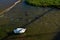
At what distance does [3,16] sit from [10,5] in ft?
5.36

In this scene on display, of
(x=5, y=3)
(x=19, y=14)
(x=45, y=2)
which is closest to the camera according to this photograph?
(x=19, y=14)

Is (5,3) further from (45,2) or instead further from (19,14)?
(45,2)

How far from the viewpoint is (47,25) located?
804cm

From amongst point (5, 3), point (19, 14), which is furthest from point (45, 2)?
point (5, 3)

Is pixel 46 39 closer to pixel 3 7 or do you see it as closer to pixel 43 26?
pixel 43 26

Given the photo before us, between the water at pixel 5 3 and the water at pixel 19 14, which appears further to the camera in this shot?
the water at pixel 5 3

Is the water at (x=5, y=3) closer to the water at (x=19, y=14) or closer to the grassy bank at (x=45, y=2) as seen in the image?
the water at (x=19, y=14)

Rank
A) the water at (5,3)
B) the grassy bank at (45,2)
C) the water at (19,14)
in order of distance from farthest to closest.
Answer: the water at (5,3), the grassy bank at (45,2), the water at (19,14)

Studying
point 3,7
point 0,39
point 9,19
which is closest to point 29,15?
point 9,19

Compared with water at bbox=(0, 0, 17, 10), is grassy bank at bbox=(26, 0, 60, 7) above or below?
below

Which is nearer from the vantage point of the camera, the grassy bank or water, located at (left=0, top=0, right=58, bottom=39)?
water, located at (left=0, top=0, right=58, bottom=39)

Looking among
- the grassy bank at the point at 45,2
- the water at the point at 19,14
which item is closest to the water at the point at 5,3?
the water at the point at 19,14

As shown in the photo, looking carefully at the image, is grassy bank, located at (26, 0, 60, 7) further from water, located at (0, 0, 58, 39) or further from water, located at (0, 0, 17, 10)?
water, located at (0, 0, 17, 10)

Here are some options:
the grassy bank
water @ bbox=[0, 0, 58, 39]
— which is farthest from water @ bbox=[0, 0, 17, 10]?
the grassy bank
